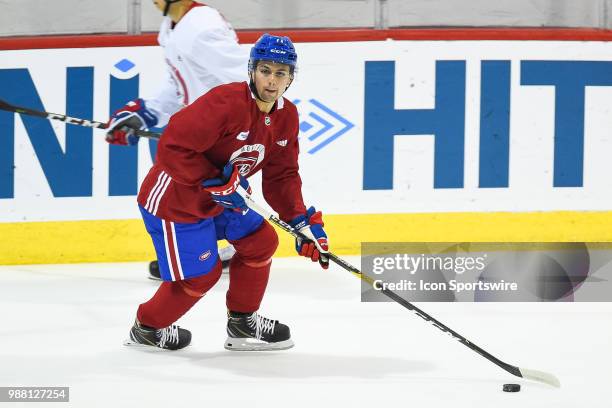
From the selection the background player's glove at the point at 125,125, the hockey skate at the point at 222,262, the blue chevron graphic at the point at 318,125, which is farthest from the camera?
the blue chevron graphic at the point at 318,125

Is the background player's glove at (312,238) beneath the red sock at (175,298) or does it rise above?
above

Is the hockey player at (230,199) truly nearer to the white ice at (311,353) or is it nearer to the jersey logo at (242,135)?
the jersey logo at (242,135)

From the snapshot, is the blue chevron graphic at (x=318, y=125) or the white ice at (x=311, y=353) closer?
the white ice at (x=311, y=353)

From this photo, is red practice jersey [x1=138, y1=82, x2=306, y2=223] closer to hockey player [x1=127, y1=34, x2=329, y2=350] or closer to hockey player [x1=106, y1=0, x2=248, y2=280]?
hockey player [x1=127, y1=34, x2=329, y2=350]

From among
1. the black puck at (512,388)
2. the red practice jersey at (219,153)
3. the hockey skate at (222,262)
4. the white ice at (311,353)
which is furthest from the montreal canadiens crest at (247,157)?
the hockey skate at (222,262)

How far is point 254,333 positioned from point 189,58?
1341 millimetres

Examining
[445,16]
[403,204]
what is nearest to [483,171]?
[403,204]

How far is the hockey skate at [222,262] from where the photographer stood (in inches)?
182

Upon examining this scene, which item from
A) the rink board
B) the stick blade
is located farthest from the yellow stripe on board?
the stick blade

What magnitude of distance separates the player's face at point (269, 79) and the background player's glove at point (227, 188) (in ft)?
0.75

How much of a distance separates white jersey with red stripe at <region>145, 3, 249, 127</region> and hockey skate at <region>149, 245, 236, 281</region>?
0.65 metres

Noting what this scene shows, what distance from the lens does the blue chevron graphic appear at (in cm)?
499

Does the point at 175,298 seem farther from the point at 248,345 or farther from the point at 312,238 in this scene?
the point at 312,238

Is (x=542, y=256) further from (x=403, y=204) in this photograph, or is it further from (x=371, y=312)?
(x=371, y=312)
